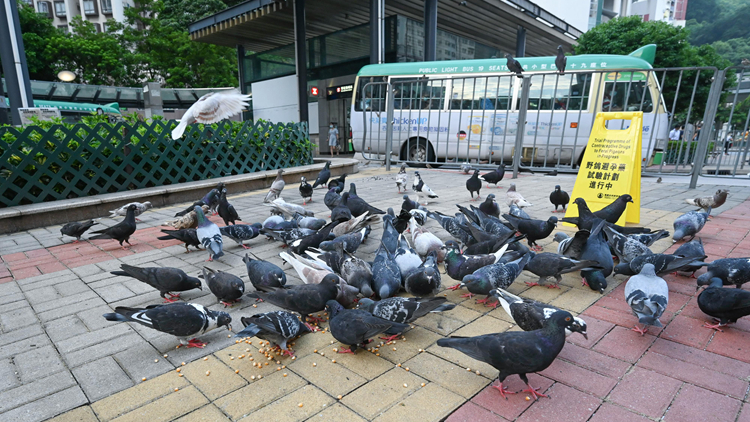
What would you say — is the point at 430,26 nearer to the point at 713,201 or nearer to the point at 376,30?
the point at 376,30

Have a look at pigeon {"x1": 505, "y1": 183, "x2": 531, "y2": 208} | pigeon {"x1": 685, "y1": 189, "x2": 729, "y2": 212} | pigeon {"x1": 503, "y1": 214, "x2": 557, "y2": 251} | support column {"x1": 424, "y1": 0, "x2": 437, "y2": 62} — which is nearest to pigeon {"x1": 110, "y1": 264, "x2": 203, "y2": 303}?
pigeon {"x1": 503, "y1": 214, "x2": 557, "y2": 251}

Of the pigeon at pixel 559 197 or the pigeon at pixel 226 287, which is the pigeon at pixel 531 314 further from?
the pigeon at pixel 559 197

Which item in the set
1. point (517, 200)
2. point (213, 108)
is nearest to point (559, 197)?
point (517, 200)

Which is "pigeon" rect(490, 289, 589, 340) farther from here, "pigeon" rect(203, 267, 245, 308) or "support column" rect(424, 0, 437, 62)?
"support column" rect(424, 0, 437, 62)

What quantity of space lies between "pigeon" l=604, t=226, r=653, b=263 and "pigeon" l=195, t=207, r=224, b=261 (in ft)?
13.4

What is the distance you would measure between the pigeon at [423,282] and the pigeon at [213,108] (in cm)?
493

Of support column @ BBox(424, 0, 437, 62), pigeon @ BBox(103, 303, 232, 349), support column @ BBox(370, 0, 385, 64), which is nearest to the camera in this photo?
pigeon @ BBox(103, 303, 232, 349)

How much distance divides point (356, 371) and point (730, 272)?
118 inches

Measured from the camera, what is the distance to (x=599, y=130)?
18.2ft

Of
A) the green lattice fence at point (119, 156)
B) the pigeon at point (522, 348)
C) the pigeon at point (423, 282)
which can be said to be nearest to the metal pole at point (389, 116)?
the green lattice fence at point (119, 156)

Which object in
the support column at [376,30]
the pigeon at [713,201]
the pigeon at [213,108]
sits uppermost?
the support column at [376,30]

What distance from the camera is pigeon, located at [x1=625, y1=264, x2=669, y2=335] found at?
97.4 inches

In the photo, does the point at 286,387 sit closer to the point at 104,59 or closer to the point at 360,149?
the point at 360,149

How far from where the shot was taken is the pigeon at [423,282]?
10.2 feet
